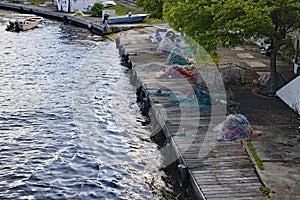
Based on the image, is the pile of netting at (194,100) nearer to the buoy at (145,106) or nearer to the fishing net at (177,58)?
the buoy at (145,106)

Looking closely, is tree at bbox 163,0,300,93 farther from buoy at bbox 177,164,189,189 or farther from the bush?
the bush

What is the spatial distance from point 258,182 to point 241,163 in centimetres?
175

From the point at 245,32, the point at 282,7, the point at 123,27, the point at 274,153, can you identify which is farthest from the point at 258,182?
the point at 123,27

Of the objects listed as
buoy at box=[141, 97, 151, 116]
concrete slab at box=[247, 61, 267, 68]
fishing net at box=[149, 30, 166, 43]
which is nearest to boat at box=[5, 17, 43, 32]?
fishing net at box=[149, 30, 166, 43]

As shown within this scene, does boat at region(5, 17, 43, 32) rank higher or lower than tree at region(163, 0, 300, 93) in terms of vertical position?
lower

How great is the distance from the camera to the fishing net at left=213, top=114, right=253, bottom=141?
72.1 feet

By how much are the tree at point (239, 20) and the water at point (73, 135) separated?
6.79 metres

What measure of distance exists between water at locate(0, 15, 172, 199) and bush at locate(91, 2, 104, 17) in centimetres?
2873

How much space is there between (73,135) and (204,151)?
8912 mm

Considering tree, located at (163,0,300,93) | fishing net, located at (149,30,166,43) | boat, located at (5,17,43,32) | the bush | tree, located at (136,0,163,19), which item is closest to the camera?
tree, located at (163,0,300,93)

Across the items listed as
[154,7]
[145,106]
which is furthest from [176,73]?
[154,7]

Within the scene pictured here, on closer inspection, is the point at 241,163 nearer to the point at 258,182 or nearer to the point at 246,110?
the point at 258,182

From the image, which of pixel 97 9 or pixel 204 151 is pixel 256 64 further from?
pixel 97 9

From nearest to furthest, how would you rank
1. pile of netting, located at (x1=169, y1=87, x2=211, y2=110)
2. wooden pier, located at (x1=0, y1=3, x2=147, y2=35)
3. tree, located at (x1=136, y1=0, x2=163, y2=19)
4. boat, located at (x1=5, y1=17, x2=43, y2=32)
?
pile of netting, located at (x1=169, y1=87, x2=211, y2=110) → tree, located at (x1=136, y1=0, x2=163, y2=19) → wooden pier, located at (x1=0, y1=3, x2=147, y2=35) → boat, located at (x1=5, y1=17, x2=43, y2=32)
